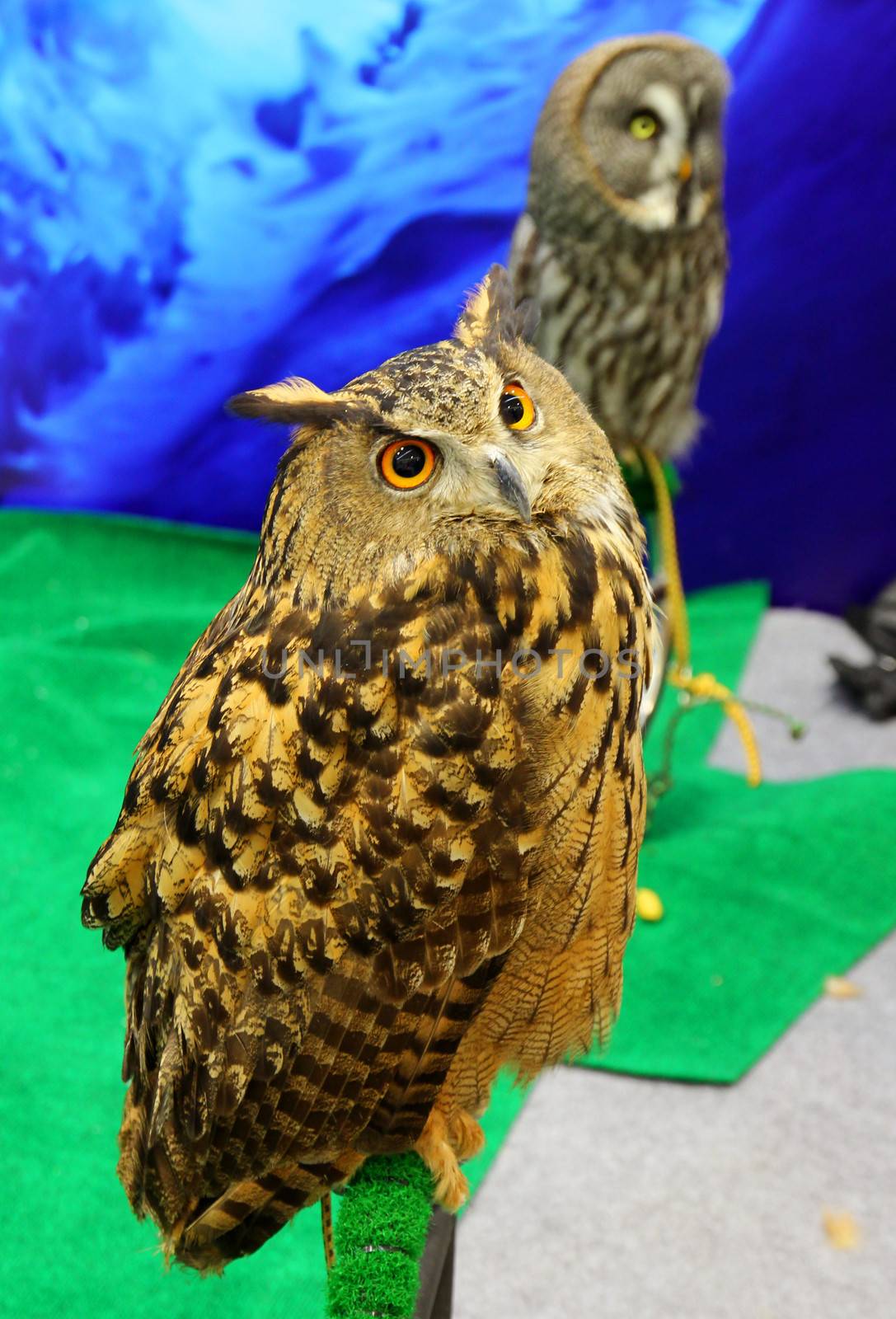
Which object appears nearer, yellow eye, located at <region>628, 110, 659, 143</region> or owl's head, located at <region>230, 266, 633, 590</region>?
owl's head, located at <region>230, 266, 633, 590</region>

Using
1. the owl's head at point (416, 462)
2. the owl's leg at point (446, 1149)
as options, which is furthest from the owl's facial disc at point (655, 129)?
the owl's leg at point (446, 1149)

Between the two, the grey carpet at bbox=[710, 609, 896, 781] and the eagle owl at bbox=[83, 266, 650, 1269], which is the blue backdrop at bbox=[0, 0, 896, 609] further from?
the eagle owl at bbox=[83, 266, 650, 1269]

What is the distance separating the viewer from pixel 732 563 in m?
3.75

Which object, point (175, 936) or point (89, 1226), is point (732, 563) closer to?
point (89, 1226)

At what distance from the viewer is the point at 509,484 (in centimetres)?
79

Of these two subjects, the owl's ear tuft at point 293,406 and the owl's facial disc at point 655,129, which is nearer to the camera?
the owl's ear tuft at point 293,406

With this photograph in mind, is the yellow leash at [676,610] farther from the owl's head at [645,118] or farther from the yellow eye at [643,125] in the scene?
the yellow eye at [643,125]

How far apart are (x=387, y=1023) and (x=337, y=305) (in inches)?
106

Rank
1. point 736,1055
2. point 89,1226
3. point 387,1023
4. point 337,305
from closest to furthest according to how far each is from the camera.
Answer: point 387,1023, point 89,1226, point 736,1055, point 337,305

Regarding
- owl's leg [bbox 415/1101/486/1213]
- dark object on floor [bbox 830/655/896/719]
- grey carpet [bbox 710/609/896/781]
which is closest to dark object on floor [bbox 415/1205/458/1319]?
owl's leg [bbox 415/1101/486/1213]

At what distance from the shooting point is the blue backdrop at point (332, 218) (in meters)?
3.07

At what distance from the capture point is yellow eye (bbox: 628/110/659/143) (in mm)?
1921

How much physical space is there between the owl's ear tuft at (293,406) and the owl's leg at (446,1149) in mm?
632

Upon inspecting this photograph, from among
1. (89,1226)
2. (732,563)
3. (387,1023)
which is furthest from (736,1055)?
(732,563)
